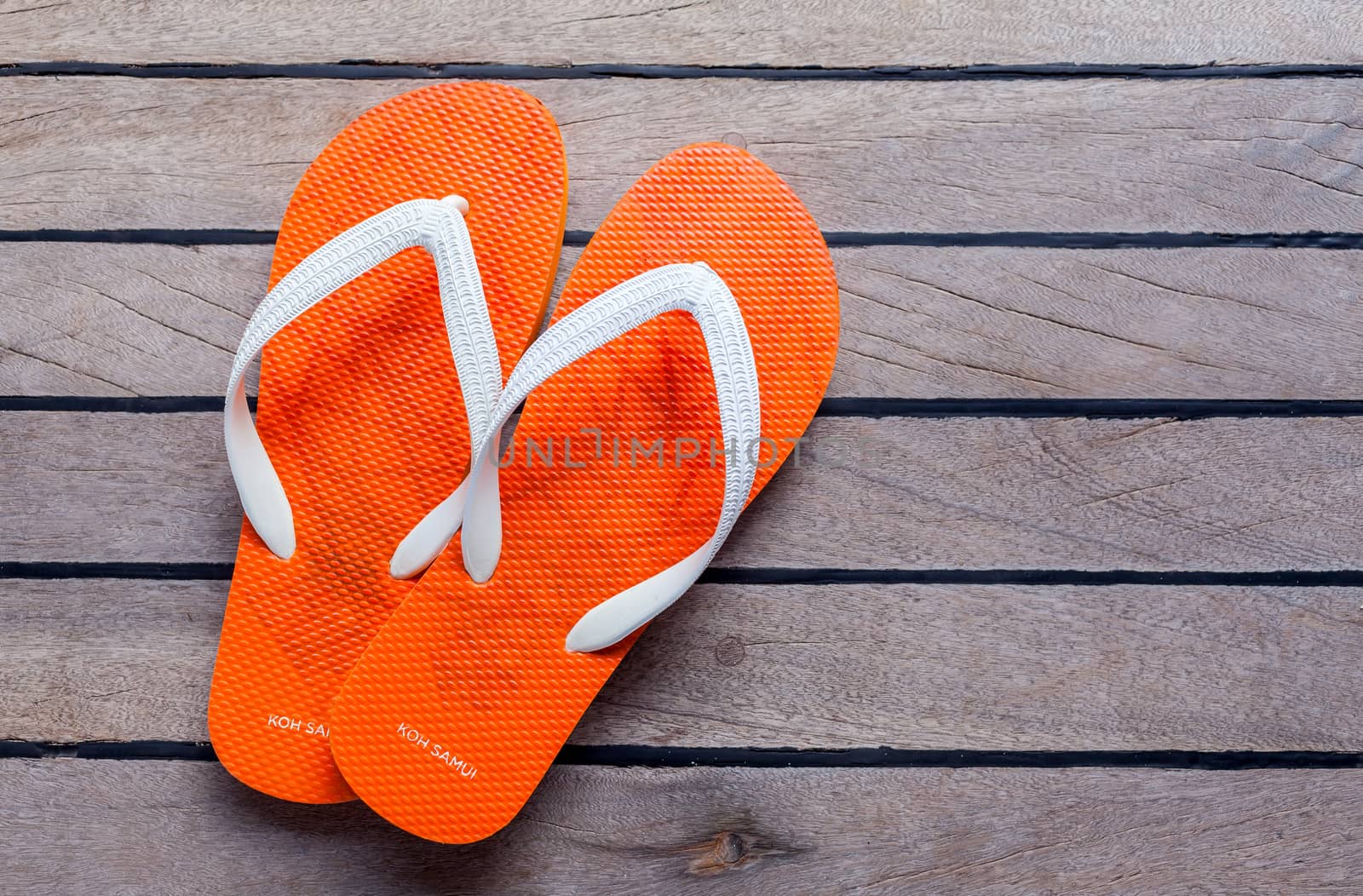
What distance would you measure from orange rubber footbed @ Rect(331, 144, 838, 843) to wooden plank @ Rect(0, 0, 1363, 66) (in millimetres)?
109

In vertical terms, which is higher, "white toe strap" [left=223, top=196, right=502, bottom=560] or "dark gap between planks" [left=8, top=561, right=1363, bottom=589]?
"white toe strap" [left=223, top=196, right=502, bottom=560]

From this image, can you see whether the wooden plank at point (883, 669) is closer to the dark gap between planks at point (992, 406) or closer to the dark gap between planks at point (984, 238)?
the dark gap between planks at point (992, 406)

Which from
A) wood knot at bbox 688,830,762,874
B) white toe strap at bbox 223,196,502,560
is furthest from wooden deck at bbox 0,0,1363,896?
white toe strap at bbox 223,196,502,560

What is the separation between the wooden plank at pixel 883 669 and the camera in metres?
0.59

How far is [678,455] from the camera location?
0.58 m

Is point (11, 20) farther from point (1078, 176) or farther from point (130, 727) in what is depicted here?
point (1078, 176)

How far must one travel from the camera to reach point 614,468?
583 mm

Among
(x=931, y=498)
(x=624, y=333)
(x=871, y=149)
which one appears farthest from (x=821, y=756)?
(x=871, y=149)

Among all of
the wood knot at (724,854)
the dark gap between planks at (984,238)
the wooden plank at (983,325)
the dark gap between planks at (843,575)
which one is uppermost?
the dark gap between planks at (984,238)

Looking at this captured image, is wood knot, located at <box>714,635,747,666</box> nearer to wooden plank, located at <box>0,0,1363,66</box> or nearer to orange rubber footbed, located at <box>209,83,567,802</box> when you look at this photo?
orange rubber footbed, located at <box>209,83,567,802</box>

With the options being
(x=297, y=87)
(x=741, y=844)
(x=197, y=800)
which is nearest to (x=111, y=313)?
(x=297, y=87)

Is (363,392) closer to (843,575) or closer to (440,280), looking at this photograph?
(440,280)

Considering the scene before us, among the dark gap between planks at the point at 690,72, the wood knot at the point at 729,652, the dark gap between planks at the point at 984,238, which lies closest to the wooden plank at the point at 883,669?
the wood knot at the point at 729,652

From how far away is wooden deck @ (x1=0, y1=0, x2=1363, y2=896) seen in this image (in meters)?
0.59
